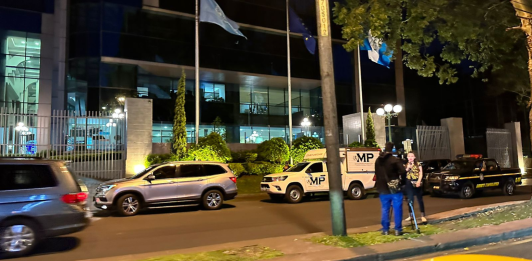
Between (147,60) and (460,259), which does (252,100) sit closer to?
(147,60)

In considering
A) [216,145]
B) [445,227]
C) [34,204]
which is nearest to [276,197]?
[216,145]

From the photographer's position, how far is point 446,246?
6.86m

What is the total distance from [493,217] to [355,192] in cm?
744

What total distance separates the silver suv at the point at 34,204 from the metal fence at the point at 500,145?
3013 cm

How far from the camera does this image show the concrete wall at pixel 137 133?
19344 mm

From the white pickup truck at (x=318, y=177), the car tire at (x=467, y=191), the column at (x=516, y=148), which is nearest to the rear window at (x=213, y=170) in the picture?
the white pickup truck at (x=318, y=177)

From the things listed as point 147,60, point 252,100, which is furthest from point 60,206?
point 252,100

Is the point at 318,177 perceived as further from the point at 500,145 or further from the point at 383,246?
the point at 500,145

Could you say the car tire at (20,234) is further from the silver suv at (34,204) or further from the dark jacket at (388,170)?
the dark jacket at (388,170)

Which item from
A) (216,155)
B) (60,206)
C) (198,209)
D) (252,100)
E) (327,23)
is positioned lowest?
(198,209)

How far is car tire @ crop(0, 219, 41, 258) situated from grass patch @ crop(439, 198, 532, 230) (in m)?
8.49

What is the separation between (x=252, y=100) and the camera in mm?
32688

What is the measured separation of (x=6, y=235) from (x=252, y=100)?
86.4 ft

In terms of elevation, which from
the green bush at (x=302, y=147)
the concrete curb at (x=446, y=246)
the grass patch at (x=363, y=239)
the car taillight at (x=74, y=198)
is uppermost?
the green bush at (x=302, y=147)
